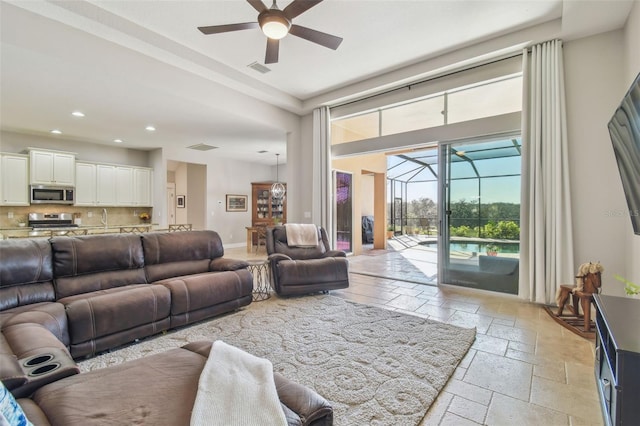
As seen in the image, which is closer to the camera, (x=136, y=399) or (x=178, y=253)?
(x=136, y=399)

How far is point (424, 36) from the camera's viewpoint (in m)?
3.71

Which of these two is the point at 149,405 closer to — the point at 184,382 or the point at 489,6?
the point at 184,382

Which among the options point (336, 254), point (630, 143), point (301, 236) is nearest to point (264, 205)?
point (301, 236)

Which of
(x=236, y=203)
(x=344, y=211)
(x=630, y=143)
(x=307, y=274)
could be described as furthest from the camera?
(x=236, y=203)

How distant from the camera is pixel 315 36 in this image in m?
2.94

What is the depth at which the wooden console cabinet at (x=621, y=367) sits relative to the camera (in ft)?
4.00

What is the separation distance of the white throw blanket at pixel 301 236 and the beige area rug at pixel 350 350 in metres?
1.21

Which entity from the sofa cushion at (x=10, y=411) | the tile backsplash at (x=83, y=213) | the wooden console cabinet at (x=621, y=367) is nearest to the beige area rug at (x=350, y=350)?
the wooden console cabinet at (x=621, y=367)

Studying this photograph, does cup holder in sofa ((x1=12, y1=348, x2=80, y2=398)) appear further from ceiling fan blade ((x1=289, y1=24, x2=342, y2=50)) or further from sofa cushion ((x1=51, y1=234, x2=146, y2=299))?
ceiling fan blade ((x1=289, y1=24, x2=342, y2=50))

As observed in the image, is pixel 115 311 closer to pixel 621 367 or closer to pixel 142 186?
pixel 621 367

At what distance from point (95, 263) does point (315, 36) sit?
3123 millimetres

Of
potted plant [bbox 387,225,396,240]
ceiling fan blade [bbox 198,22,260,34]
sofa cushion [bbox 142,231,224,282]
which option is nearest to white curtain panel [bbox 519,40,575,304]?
ceiling fan blade [bbox 198,22,260,34]

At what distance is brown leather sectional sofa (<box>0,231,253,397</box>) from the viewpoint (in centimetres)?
182

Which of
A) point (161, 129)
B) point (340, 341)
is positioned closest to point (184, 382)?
point (340, 341)
